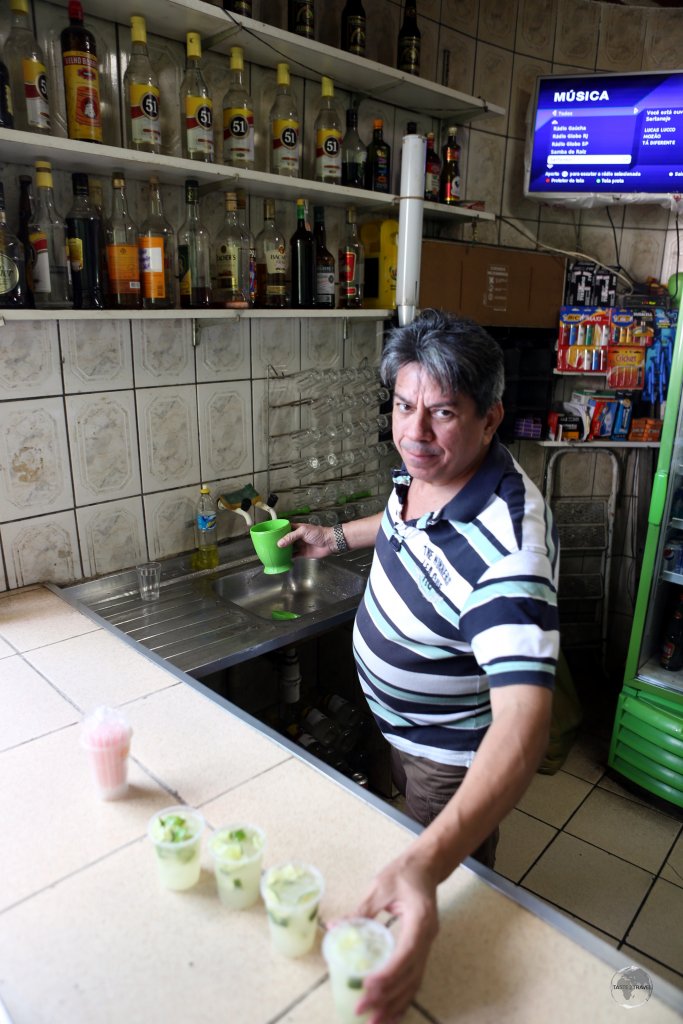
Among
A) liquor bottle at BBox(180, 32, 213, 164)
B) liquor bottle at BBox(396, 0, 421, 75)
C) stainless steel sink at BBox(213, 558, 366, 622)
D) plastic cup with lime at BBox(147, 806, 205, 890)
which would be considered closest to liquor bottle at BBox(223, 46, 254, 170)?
→ liquor bottle at BBox(180, 32, 213, 164)

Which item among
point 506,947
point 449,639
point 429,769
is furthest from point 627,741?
point 506,947

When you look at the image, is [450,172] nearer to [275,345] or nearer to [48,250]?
[275,345]

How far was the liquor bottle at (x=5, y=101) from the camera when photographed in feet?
4.56

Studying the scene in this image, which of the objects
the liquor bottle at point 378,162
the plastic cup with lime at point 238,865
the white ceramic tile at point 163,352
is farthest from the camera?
the liquor bottle at point 378,162

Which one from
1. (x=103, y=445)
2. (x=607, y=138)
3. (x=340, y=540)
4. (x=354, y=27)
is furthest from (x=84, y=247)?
(x=607, y=138)

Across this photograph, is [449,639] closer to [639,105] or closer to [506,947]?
[506,947]

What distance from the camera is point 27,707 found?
1271mm

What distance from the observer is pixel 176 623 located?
5.80 ft

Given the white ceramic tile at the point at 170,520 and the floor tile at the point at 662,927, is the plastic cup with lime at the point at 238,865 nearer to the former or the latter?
the white ceramic tile at the point at 170,520

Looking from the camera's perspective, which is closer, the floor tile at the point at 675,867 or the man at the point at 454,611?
the man at the point at 454,611

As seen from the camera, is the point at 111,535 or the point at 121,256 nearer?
the point at 121,256

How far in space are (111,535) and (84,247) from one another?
756 mm

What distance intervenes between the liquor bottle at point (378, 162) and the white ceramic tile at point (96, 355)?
3.19ft

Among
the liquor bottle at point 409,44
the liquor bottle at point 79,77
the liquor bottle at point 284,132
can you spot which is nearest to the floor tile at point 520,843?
the liquor bottle at point 284,132
